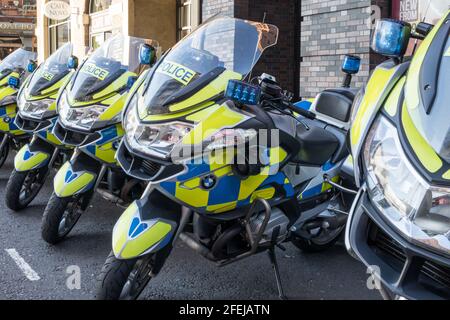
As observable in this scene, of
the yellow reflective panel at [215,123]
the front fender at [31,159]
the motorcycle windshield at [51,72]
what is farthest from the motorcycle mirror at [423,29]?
the motorcycle windshield at [51,72]

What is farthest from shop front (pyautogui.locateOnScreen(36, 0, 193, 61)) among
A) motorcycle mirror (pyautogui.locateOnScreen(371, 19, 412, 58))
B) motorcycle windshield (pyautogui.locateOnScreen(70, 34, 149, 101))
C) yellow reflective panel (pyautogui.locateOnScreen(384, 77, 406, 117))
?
yellow reflective panel (pyautogui.locateOnScreen(384, 77, 406, 117))

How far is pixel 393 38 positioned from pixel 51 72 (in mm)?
4278

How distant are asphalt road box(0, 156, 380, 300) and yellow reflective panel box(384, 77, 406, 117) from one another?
68.8 inches

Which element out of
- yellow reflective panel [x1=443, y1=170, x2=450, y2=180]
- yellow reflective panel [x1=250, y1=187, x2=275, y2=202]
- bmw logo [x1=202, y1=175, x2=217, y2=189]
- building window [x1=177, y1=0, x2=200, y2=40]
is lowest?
yellow reflective panel [x1=250, y1=187, x2=275, y2=202]

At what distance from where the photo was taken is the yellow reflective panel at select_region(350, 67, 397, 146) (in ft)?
6.80

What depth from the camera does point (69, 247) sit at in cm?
426

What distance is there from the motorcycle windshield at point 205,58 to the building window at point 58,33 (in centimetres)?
1684

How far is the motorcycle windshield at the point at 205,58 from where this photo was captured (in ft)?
10.0

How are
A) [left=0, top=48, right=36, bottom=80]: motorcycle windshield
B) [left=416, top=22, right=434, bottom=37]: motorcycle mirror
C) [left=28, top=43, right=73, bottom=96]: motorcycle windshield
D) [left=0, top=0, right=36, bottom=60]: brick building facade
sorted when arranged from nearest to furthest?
1. [left=416, top=22, right=434, bottom=37]: motorcycle mirror
2. [left=28, top=43, right=73, bottom=96]: motorcycle windshield
3. [left=0, top=48, right=36, bottom=80]: motorcycle windshield
4. [left=0, top=0, right=36, bottom=60]: brick building facade

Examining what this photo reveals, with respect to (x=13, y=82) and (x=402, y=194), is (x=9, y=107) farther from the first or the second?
(x=402, y=194)

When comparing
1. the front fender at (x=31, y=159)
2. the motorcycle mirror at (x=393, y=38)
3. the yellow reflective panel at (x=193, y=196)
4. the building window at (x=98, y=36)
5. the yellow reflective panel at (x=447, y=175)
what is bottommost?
the front fender at (x=31, y=159)

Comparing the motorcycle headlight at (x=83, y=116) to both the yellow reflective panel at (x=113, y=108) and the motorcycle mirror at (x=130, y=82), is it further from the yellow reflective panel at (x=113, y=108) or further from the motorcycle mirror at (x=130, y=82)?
the motorcycle mirror at (x=130, y=82)

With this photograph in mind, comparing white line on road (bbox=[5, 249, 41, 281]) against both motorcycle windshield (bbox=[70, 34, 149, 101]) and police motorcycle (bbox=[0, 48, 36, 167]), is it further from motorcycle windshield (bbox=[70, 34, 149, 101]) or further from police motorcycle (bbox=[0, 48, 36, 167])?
police motorcycle (bbox=[0, 48, 36, 167])
